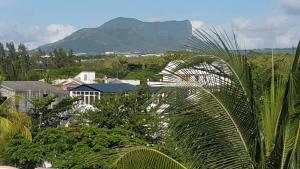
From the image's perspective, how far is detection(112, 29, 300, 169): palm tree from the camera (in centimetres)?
623

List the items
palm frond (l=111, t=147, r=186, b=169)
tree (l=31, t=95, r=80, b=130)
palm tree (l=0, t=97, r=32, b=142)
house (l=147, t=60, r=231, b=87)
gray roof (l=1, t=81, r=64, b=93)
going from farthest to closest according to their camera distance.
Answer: gray roof (l=1, t=81, r=64, b=93) → tree (l=31, t=95, r=80, b=130) → palm tree (l=0, t=97, r=32, b=142) → house (l=147, t=60, r=231, b=87) → palm frond (l=111, t=147, r=186, b=169)

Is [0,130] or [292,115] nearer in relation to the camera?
[292,115]

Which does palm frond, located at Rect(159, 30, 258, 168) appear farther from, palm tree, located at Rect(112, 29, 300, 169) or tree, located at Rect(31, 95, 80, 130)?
tree, located at Rect(31, 95, 80, 130)

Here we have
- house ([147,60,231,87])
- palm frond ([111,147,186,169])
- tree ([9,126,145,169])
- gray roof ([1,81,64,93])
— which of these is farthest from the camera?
gray roof ([1,81,64,93])

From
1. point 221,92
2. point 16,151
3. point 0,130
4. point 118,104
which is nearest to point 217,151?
point 221,92

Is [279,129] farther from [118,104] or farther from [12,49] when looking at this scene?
[12,49]

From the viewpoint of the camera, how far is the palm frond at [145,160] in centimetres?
618

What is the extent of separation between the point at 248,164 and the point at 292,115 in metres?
0.68

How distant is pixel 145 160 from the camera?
6.26 meters

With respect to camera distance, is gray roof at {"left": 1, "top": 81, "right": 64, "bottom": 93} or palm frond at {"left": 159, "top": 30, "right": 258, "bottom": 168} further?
gray roof at {"left": 1, "top": 81, "right": 64, "bottom": 93}

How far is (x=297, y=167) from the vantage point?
598 centimetres

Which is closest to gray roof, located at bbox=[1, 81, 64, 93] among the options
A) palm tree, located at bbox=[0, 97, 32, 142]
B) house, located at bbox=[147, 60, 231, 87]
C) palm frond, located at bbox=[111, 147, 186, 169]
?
palm tree, located at bbox=[0, 97, 32, 142]

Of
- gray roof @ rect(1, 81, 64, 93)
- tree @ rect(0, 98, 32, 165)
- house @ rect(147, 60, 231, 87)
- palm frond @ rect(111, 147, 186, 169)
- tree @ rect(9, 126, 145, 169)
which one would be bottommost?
tree @ rect(9, 126, 145, 169)

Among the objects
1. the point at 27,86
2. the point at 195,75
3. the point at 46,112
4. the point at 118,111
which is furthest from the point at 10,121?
the point at 27,86
